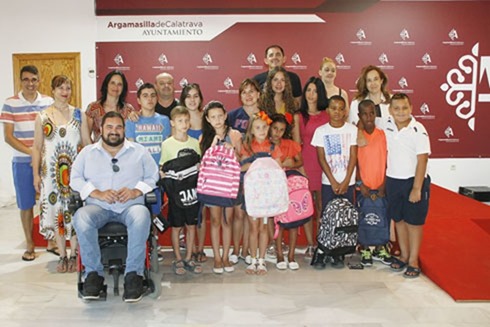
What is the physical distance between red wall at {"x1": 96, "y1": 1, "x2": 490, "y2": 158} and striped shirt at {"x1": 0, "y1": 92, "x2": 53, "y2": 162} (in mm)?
3042

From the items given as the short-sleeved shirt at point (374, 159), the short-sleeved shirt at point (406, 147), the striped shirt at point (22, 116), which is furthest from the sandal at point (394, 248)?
the striped shirt at point (22, 116)

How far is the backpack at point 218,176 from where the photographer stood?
4219 mm

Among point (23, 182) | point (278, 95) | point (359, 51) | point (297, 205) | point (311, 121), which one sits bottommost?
point (297, 205)

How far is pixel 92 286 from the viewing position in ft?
11.9

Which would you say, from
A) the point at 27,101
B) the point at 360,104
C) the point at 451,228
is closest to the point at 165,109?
the point at 27,101

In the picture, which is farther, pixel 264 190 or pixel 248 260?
pixel 248 260

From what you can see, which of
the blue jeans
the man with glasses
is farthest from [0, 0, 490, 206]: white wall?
the blue jeans

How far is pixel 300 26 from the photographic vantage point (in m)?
7.71

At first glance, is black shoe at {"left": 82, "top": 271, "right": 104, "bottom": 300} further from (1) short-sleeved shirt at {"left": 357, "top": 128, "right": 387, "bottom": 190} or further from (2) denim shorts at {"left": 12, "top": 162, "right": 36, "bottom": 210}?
(1) short-sleeved shirt at {"left": 357, "top": 128, "right": 387, "bottom": 190}

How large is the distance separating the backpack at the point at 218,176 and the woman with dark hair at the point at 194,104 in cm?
33

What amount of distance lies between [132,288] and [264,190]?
4.18 ft

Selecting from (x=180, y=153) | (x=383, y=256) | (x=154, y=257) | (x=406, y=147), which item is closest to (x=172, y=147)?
(x=180, y=153)

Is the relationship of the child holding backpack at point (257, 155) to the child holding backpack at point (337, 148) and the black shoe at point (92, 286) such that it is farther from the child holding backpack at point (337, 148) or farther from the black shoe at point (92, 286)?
the black shoe at point (92, 286)

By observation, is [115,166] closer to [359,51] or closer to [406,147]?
[406,147]
